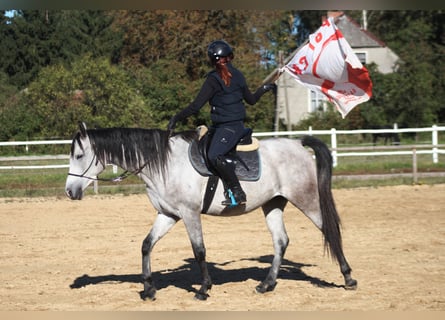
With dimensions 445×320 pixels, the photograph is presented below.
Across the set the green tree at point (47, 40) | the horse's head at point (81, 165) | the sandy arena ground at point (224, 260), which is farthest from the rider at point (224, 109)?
the green tree at point (47, 40)

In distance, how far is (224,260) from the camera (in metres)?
10.1

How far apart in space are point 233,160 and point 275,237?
1.25 metres

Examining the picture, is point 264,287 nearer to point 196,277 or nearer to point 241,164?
point 196,277

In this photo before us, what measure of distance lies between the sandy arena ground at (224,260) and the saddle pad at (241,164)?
1.48 metres

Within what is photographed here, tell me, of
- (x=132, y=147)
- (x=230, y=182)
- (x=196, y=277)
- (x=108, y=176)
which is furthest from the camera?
(x=108, y=176)

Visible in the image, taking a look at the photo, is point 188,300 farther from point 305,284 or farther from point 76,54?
point 76,54

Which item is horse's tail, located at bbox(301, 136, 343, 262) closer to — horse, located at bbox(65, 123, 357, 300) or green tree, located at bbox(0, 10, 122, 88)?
horse, located at bbox(65, 123, 357, 300)

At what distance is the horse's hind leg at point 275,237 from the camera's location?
8000 millimetres

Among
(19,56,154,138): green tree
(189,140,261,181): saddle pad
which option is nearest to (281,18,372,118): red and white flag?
(189,140,261,181): saddle pad

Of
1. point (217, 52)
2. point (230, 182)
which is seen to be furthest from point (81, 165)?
point (217, 52)

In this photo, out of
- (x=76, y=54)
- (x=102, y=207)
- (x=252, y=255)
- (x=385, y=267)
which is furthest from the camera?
(x=76, y=54)

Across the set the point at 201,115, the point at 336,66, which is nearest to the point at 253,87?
the point at 201,115

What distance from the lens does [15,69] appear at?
123 ft

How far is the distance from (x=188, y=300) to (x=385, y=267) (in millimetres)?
3168
